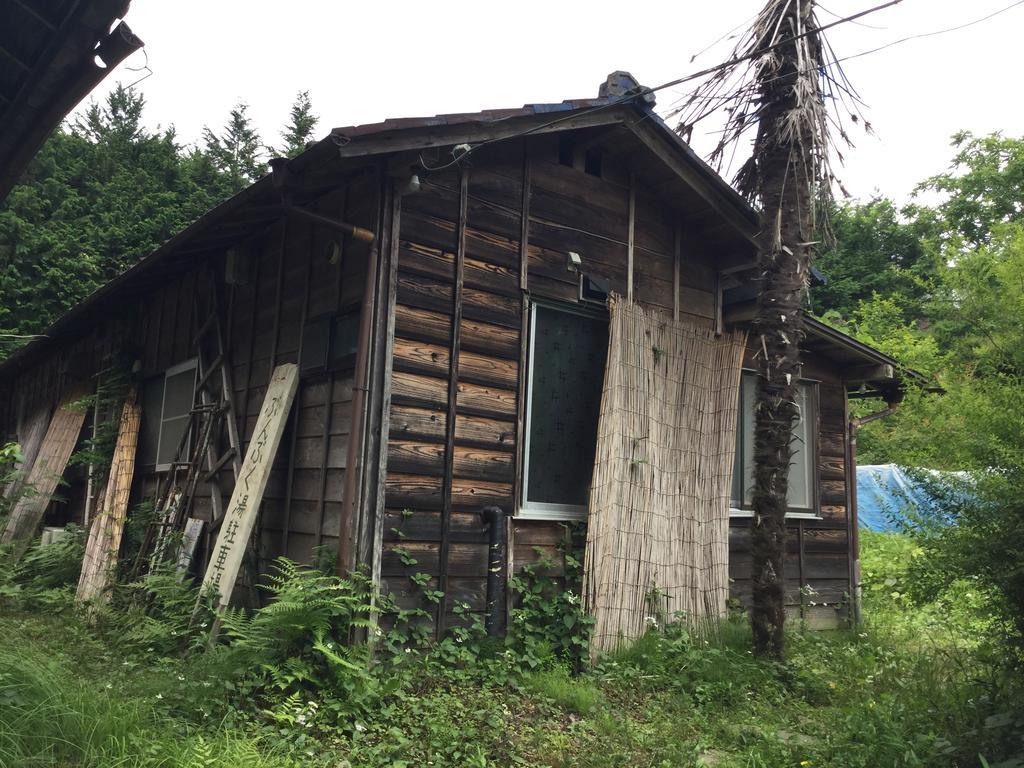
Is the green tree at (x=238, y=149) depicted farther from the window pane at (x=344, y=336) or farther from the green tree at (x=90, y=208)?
the window pane at (x=344, y=336)

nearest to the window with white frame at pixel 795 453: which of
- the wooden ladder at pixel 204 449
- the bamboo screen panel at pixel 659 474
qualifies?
the bamboo screen panel at pixel 659 474

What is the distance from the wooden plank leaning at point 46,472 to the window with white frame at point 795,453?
359 inches

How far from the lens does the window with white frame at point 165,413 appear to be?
30.6ft

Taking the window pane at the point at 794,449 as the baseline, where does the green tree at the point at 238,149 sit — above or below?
above

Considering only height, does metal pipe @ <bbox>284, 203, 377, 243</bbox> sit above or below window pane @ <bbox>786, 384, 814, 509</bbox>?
above

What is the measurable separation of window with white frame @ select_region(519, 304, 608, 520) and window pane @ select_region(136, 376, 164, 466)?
Answer: 5.50m

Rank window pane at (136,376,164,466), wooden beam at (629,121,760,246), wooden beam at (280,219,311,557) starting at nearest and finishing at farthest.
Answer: wooden beam at (280,219,311,557) → wooden beam at (629,121,760,246) → window pane at (136,376,164,466)

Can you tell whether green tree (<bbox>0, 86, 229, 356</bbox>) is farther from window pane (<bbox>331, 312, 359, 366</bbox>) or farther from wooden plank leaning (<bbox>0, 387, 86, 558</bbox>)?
window pane (<bbox>331, 312, 359, 366</bbox>)

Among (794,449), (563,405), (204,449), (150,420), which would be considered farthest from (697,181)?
(150,420)

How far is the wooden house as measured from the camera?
591 cm

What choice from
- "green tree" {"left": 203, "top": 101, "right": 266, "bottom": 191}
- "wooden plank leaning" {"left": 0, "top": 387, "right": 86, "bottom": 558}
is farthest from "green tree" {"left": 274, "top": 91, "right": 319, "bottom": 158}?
"wooden plank leaning" {"left": 0, "top": 387, "right": 86, "bottom": 558}

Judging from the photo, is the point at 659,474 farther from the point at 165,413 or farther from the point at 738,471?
the point at 165,413

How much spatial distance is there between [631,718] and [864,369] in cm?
596

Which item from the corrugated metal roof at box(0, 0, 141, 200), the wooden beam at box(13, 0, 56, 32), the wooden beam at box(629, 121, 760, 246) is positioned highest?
the wooden beam at box(629, 121, 760, 246)
